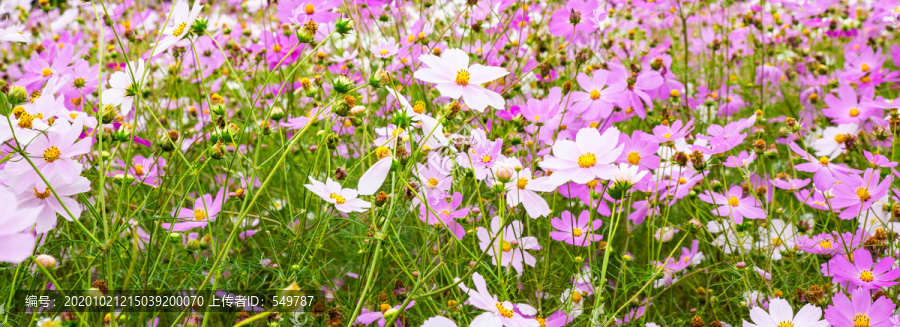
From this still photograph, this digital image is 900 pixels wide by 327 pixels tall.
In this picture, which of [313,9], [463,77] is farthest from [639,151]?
[313,9]

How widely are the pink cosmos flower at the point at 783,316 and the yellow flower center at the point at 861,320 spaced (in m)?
0.05

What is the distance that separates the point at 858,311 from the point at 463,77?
Answer: 21.3 inches

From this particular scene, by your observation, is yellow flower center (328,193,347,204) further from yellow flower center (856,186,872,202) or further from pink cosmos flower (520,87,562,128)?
yellow flower center (856,186,872,202)

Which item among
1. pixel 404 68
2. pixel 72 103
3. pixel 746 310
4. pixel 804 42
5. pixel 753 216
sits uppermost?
pixel 804 42

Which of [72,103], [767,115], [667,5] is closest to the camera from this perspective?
[72,103]

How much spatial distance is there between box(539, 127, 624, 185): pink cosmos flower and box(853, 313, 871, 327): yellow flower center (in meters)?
0.35

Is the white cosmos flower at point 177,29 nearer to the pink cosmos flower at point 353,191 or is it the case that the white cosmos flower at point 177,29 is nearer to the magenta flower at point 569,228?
the pink cosmos flower at point 353,191

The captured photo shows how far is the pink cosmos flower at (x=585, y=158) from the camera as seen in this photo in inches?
26.0

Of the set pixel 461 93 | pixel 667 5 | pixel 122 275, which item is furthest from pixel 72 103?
pixel 667 5

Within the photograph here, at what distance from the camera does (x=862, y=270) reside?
0.79 metres

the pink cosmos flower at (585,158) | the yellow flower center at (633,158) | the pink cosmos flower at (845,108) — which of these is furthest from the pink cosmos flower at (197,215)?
the pink cosmos flower at (845,108)

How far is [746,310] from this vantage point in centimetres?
91

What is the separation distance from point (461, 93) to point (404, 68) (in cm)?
68

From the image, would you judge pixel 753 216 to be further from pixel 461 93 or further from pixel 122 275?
pixel 122 275
